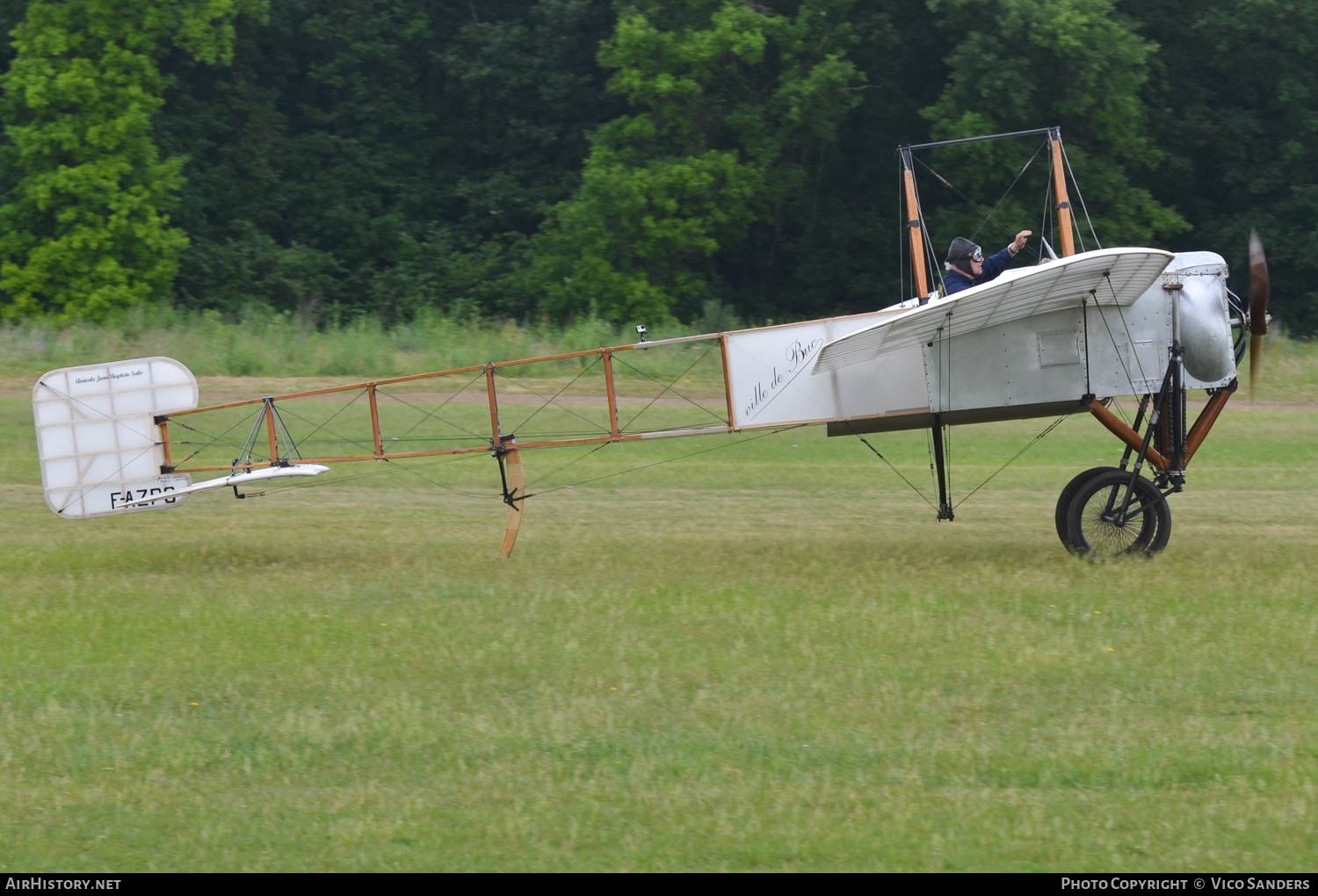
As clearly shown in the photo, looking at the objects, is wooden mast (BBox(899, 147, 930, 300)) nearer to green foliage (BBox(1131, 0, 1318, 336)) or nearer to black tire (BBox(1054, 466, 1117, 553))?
black tire (BBox(1054, 466, 1117, 553))

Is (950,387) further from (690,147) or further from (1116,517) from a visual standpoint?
(690,147)

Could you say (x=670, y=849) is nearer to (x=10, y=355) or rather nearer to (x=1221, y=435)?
(x=1221, y=435)

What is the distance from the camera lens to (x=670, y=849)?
6199 millimetres

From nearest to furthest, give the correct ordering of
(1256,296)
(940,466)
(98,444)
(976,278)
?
1. (1256,296)
2. (976,278)
3. (98,444)
4. (940,466)

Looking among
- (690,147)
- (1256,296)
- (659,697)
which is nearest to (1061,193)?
(1256,296)

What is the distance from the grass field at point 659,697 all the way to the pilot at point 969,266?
2447 millimetres

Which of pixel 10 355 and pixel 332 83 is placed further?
pixel 332 83

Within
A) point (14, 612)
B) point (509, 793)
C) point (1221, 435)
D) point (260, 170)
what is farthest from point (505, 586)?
point (260, 170)

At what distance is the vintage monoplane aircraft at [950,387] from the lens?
12.1 metres

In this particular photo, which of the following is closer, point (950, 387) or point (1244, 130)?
point (950, 387)

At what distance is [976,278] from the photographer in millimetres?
12508

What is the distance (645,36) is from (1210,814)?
3660 cm

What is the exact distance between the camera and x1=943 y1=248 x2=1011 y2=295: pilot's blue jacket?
41.1 ft

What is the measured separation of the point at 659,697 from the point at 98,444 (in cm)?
659
